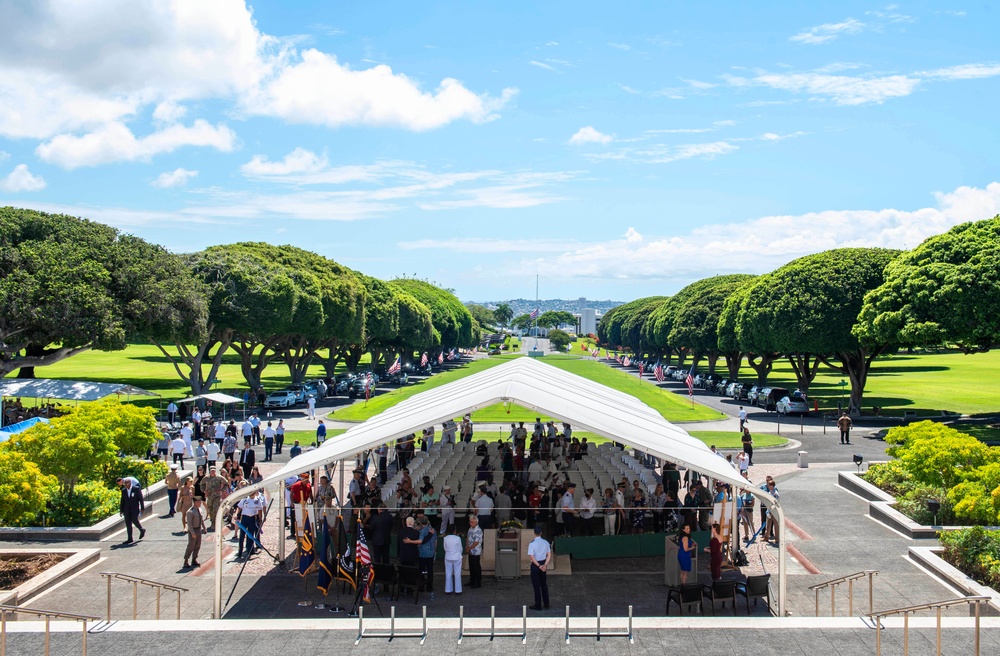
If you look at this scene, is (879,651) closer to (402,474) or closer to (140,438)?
(402,474)

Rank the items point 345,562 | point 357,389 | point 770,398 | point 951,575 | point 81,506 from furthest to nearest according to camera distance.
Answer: point 357,389
point 770,398
point 81,506
point 951,575
point 345,562

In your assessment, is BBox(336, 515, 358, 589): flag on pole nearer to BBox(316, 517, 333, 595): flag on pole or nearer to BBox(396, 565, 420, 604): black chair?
BBox(316, 517, 333, 595): flag on pole

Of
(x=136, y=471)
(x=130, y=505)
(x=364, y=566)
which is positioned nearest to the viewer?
(x=364, y=566)

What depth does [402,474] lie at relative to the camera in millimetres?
20781

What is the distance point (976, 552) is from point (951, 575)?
0.98 meters

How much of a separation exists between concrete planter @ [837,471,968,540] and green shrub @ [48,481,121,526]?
19.2m

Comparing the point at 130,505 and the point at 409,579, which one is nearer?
the point at 409,579

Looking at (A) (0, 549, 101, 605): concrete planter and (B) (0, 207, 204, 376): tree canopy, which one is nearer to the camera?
(A) (0, 549, 101, 605): concrete planter

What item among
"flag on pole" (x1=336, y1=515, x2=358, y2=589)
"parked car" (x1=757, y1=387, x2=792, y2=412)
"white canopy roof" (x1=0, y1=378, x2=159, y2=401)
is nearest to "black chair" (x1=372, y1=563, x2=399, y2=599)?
"flag on pole" (x1=336, y1=515, x2=358, y2=589)

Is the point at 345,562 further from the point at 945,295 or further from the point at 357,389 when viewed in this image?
the point at 357,389

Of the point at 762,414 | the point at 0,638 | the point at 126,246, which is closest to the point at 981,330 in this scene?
the point at 762,414

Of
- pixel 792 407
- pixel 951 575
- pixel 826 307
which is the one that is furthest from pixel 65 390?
pixel 826 307

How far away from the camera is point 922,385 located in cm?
6938

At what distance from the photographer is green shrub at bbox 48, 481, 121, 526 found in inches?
773
